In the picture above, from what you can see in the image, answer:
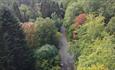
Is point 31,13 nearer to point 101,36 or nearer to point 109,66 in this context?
point 101,36

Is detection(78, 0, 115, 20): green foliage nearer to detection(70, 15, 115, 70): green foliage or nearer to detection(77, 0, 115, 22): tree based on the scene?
detection(77, 0, 115, 22): tree

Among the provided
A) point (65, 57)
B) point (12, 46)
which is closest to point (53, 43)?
point (65, 57)

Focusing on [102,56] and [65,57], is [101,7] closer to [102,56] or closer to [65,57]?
[65,57]

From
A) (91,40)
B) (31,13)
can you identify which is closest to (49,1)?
(31,13)

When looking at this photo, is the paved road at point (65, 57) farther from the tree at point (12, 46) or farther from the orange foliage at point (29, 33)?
the tree at point (12, 46)

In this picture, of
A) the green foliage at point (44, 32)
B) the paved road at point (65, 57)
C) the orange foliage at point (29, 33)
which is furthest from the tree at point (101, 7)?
the orange foliage at point (29, 33)

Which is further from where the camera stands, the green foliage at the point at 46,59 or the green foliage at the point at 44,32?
the green foliage at the point at 44,32
